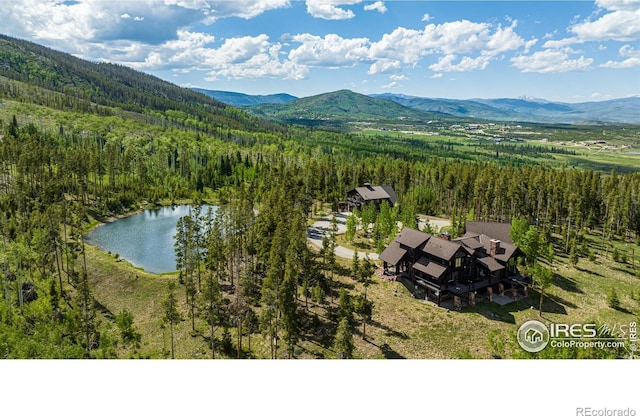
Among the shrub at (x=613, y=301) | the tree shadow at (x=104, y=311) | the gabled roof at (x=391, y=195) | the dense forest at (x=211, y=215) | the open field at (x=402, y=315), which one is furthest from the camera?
the gabled roof at (x=391, y=195)

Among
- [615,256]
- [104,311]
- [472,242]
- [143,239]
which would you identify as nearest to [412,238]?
[472,242]

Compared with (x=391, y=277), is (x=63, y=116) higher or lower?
higher

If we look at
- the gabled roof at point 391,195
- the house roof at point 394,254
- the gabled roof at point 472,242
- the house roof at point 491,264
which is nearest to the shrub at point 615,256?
the house roof at point 491,264

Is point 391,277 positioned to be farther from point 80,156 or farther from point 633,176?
point 633,176

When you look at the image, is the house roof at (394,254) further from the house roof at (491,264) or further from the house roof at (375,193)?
the house roof at (375,193)

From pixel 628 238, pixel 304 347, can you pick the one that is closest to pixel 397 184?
pixel 628 238

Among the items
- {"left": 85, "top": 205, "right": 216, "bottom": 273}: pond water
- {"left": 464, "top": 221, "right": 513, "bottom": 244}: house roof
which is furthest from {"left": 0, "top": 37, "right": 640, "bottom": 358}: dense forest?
{"left": 464, "top": 221, "right": 513, "bottom": 244}: house roof

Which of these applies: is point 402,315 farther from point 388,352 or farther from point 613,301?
point 613,301
